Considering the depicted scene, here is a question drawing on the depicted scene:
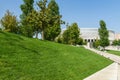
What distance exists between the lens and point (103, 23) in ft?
241

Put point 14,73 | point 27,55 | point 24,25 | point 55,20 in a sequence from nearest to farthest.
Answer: point 14,73
point 27,55
point 55,20
point 24,25

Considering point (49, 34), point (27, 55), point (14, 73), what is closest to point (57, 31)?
point (49, 34)

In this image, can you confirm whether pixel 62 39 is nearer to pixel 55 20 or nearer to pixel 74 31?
pixel 74 31

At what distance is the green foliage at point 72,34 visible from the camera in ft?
208

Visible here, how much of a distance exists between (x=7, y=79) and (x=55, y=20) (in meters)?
30.7

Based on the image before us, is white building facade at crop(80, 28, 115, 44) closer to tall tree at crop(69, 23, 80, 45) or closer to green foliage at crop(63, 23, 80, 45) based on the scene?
green foliage at crop(63, 23, 80, 45)

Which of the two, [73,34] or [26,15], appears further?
[73,34]

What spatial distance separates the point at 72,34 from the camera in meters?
63.6

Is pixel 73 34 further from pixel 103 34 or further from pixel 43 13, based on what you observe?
pixel 43 13

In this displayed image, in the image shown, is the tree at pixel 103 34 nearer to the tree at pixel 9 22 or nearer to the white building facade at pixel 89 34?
the tree at pixel 9 22

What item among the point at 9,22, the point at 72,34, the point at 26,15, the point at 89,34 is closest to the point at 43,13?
the point at 9,22

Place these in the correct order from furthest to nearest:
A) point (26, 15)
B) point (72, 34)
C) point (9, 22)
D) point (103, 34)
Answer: point (103, 34) < point (72, 34) < point (26, 15) < point (9, 22)

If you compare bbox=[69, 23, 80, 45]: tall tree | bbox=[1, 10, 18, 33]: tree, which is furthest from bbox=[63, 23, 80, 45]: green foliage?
bbox=[1, 10, 18, 33]: tree

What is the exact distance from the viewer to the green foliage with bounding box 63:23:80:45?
63312mm
